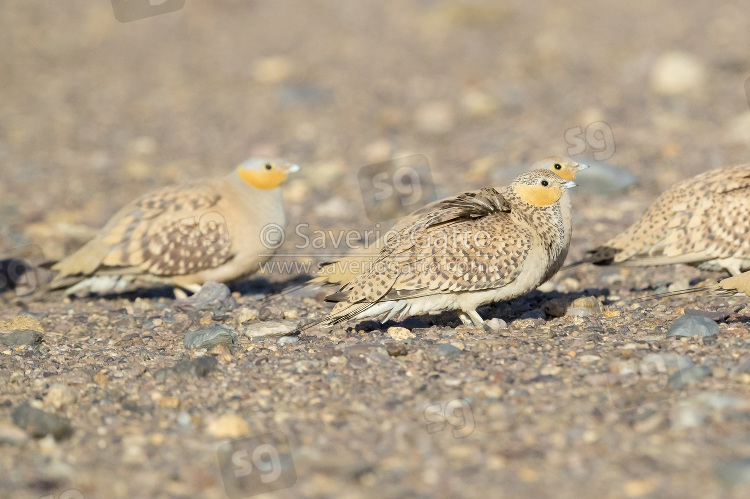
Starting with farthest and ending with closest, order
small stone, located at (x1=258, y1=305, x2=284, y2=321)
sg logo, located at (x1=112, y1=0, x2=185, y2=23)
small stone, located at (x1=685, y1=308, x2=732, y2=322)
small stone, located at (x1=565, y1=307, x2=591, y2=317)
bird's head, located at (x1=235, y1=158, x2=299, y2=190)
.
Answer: sg logo, located at (x1=112, y1=0, x2=185, y2=23), bird's head, located at (x1=235, y1=158, x2=299, y2=190), small stone, located at (x1=258, y1=305, x2=284, y2=321), small stone, located at (x1=565, y1=307, x2=591, y2=317), small stone, located at (x1=685, y1=308, x2=732, y2=322)

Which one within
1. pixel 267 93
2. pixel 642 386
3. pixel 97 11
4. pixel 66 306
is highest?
pixel 97 11

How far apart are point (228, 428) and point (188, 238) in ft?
9.31

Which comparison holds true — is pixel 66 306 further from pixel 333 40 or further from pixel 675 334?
pixel 333 40

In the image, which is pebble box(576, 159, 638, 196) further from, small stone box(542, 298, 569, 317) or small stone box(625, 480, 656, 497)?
small stone box(625, 480, 656, 497)

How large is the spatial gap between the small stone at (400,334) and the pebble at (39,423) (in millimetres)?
2168

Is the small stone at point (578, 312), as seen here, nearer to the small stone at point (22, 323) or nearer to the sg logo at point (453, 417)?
the sg logo at point (453, 417)

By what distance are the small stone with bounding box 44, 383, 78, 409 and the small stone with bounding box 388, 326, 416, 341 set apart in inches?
81.0

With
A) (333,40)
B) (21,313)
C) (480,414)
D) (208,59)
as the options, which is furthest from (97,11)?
(480,414)

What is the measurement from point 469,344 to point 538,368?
582 mm

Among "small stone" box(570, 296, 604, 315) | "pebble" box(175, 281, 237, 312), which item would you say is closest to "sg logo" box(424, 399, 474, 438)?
"small stone" box(570, 296, 604, 315)

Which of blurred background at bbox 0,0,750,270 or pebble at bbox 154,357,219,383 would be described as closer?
pebble at bbox 154,357,219,383

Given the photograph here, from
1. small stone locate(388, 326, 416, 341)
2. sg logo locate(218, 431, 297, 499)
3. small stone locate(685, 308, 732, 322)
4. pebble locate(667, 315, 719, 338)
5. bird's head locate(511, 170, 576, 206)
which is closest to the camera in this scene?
sg logo locate(218, 431, 297, 499)

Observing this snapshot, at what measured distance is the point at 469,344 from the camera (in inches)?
225

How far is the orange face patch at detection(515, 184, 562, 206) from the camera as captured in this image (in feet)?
20.4
